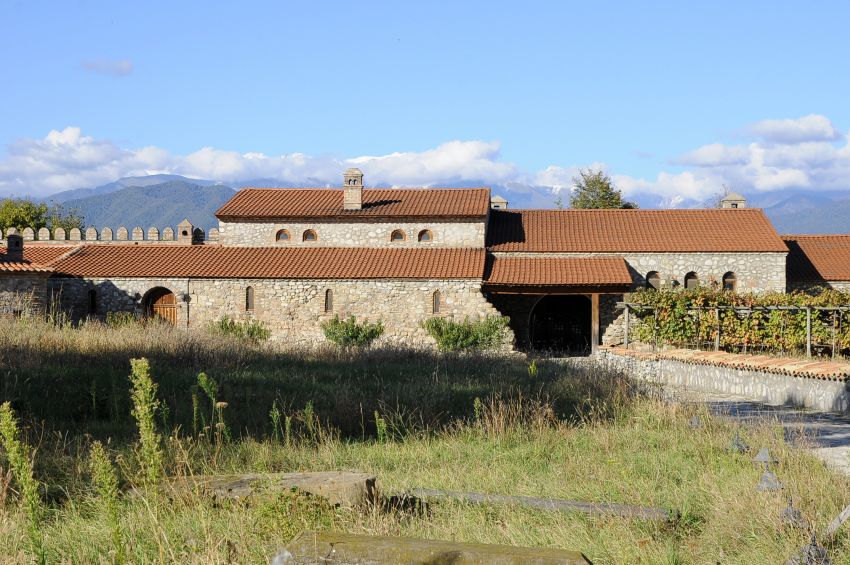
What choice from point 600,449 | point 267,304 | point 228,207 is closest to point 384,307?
point 267,304

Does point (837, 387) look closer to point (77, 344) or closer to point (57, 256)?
point (77, 344)

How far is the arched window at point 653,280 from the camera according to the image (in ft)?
103

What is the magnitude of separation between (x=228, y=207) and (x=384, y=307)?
8.57 meters

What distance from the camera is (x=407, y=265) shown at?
97.6ft

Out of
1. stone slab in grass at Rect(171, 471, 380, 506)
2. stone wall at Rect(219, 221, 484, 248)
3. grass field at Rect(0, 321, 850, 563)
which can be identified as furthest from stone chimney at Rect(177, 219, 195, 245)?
stone slab in grass at Rect(171, 471, 380, 506)

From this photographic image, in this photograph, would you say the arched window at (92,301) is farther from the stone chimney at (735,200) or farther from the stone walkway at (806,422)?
the stone chimney at (735,200)

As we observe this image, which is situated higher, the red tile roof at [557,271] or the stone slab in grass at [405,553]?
the red tile roof at [557,271]

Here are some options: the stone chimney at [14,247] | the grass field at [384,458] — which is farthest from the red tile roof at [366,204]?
the grass field at [384,458]

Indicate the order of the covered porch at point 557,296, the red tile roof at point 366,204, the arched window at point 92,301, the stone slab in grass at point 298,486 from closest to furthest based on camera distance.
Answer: the stone slab in grass at point 298,486, the covered porch at point 557,296, the arched window at point 92,301, the red tile roof at point 366,204

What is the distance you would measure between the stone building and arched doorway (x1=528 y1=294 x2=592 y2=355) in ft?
0.13

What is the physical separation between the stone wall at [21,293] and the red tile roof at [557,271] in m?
15.3

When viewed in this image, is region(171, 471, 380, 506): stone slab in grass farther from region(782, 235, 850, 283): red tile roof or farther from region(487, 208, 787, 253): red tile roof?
region(782, 235, 850, 283): red tile roof

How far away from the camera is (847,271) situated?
32.4 metres

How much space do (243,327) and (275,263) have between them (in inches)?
116
